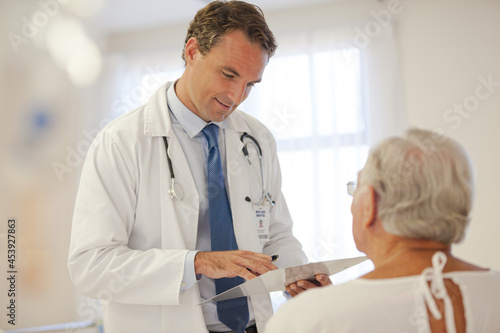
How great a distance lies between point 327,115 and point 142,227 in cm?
245

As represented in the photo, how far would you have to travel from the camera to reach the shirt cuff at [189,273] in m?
1.50

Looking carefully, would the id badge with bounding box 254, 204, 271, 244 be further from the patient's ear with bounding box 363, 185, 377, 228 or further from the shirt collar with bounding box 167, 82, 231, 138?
the patient's ear with bounding box 363, 185, 377, 228

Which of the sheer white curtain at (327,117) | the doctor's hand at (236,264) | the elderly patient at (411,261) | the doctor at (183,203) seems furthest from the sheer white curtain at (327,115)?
the elderly patient at (411,261)

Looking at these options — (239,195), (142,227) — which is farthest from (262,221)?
(142,227)

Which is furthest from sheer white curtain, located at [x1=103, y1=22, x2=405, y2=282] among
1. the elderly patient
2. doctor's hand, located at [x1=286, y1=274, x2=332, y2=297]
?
the elderly patient

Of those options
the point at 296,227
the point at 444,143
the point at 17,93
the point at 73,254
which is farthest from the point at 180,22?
the point at 444,143

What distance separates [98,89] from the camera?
3.86 m

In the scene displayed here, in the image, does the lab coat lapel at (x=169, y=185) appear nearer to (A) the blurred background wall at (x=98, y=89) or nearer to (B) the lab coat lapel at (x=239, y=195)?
(B) the lab coat lapel at (x=239, y=195)

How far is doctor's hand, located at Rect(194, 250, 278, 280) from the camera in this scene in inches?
54.9

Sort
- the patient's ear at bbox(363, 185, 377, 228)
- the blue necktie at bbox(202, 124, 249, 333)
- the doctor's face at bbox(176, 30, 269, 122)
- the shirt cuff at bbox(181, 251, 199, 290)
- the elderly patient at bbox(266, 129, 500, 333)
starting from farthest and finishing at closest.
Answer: the doctor's face at bbox(176, 30, 269, 122) < the blue necktie at bbox(202, 124, 249, 333) < the shirt cuff at bbox(181, 251, 199, 290) < the patient's ear at bbox(363, 185, 377, 228) < the elderly patient at bbox(266, 129, 500, 333)

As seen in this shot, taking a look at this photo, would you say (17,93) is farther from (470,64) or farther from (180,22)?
(470,64)

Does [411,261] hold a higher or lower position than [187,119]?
lower

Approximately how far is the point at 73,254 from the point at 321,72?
2756 mm

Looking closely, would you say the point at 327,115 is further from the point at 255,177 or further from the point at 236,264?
the point at 236,264
